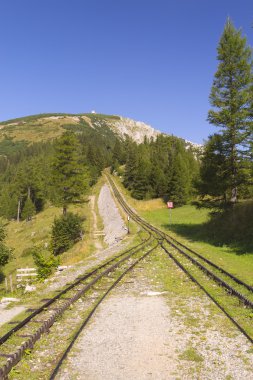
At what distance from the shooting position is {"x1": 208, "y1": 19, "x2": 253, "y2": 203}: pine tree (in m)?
27.4

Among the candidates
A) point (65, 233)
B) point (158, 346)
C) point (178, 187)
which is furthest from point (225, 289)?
point (178, 187)

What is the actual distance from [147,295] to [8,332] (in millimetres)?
5990

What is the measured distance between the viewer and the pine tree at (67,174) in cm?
4341

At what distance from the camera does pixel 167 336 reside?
29.1 ft

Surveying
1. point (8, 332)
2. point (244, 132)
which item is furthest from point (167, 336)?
point (244, 132)

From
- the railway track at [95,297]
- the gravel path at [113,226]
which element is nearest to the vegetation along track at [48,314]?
the railway track at [95,297]

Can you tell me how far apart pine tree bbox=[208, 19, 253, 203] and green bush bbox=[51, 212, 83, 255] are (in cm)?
1905

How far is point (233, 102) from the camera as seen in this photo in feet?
91.3

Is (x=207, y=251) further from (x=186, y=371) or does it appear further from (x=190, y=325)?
(x=186, y=371)

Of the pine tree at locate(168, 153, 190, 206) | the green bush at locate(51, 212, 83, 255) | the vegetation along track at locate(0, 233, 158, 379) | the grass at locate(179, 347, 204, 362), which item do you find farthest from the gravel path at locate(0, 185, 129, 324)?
the pine tree at locate(168, 153, 190, 206)

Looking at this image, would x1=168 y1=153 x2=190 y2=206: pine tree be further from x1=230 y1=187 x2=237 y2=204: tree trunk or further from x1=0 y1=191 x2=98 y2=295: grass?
x1=230 y1=187 x2=237 y2=204: tree trunk

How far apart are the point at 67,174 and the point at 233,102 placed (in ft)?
80.0

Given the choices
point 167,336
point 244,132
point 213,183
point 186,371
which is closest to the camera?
point 186,371

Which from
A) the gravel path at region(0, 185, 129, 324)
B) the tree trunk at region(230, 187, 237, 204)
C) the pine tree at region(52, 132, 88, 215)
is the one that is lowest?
the gravel path at region(0, 185, 129, 324)
